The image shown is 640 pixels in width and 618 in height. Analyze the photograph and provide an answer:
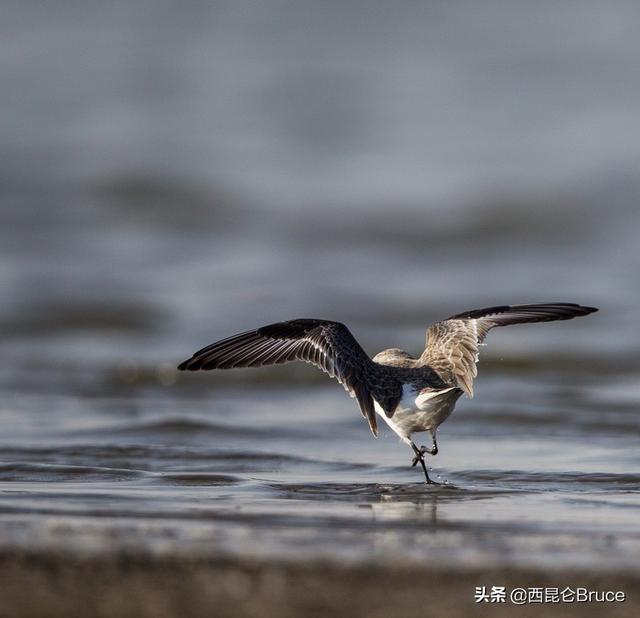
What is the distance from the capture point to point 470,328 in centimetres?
711

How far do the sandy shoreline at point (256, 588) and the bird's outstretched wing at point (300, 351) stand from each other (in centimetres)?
225

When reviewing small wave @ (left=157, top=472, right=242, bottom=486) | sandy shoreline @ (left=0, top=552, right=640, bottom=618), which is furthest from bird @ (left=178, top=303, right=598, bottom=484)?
sandy shoreline @ (left=0, top=552, right=640, bottom=618)

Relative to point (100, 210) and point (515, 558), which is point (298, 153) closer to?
point (100, 210)

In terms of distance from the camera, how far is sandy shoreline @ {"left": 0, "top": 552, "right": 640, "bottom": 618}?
4027 millimetres

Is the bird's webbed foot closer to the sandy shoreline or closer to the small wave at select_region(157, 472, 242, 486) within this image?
the small wave at select_region(157, 472, 242, 486)

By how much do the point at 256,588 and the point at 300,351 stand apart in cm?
296

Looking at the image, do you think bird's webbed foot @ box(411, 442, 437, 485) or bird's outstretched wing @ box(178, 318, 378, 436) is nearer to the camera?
bird's outstretched wing @ box(178, 318, 378, 436)

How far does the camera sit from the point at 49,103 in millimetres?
24297

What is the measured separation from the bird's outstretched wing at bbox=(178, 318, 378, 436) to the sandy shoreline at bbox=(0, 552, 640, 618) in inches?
88.6

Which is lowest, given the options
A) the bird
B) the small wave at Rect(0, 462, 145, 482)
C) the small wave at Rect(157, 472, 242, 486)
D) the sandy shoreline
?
the sandy shoreline

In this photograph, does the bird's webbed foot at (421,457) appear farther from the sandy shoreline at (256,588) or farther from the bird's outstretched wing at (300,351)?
the sandy shoreline at (256,588)

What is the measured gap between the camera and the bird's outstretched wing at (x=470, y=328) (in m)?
6.95

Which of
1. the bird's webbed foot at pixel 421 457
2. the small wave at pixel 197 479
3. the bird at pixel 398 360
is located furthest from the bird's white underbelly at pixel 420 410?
the small wave at pixel 197 479

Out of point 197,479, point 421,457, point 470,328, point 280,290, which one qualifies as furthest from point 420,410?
point 280,290
